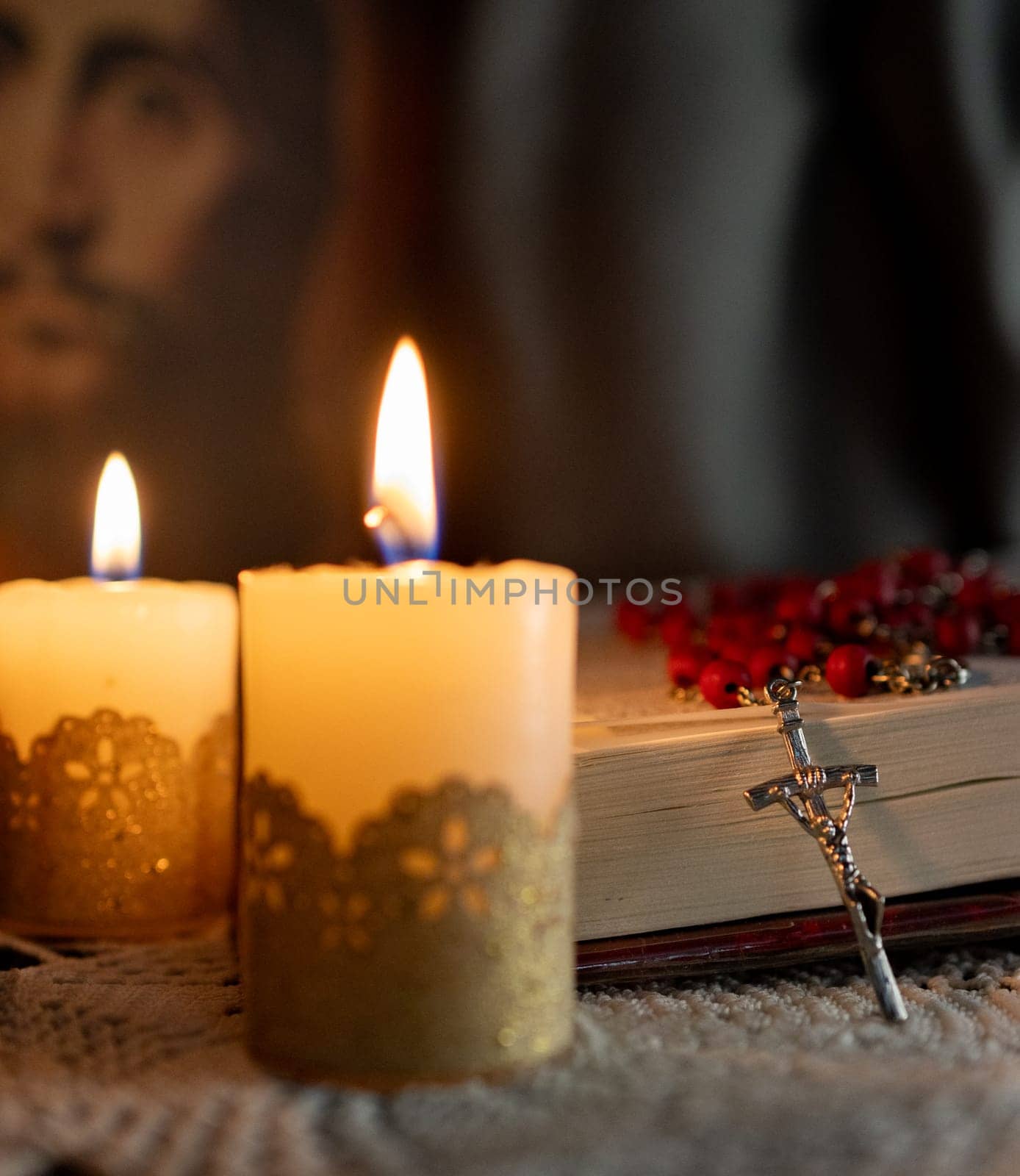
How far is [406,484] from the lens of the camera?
1.82 feet

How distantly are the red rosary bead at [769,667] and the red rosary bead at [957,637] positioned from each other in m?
0.15

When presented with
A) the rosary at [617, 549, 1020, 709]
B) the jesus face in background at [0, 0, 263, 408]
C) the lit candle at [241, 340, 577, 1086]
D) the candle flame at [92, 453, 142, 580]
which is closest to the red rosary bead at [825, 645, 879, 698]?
the rosary at [617, 549, 1020, 709]

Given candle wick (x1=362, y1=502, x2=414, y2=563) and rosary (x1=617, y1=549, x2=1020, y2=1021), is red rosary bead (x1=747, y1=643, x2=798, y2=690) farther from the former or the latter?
candle wick (x1=362, y1=502, x2=414, y2=563)

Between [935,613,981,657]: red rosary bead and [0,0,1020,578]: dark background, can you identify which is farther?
[0,0,1020,578]: dark background

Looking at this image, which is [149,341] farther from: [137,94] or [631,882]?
[631,882]

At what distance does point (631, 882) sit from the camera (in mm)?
622

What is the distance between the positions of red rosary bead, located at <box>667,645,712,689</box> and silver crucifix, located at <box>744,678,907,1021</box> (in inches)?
6.1

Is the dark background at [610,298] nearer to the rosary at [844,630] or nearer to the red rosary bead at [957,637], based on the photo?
the rosary at [844,630]

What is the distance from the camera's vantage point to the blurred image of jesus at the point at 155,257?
1.03 metres

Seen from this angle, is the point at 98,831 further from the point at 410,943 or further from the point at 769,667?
the point at 769,667

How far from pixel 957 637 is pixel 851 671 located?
0.57ft

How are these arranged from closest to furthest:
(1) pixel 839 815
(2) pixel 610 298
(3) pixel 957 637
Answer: (1) pixel 839 815
(3) pixel 957 637
(2) pixel 610 298

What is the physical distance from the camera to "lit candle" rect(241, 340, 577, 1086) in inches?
18.7

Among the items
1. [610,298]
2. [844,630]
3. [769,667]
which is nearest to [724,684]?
[769,667]
